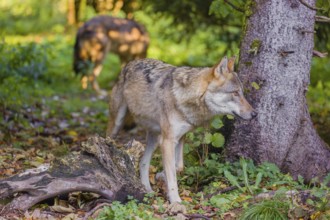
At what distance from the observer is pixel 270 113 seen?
21.3 ft

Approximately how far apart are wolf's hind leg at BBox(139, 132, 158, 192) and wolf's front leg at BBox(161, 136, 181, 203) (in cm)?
50

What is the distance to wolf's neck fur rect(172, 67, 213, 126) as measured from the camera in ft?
20.8

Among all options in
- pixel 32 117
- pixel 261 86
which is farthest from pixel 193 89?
pixel 32 117

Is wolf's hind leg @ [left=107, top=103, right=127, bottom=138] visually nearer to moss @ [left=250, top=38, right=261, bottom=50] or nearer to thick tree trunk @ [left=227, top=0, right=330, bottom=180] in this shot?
thick tree trunk @ [left=227, top=0, right=330, bottom=180]

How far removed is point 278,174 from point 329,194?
1.21 m

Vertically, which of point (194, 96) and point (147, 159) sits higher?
point (194, 96)

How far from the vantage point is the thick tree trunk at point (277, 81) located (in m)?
6.44

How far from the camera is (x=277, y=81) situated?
6.47 metres

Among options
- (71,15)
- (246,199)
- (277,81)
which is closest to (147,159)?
(246,199)

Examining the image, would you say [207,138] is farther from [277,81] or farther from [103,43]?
[103,43]

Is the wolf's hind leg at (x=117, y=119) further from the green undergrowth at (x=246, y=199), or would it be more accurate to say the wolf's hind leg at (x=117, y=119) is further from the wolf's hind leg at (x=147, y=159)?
the green undergrowth at (x=246, y=199)

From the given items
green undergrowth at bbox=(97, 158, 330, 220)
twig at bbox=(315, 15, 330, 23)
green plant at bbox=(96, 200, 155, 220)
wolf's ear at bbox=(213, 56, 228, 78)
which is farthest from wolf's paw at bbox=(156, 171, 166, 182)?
twig at bbox=(315, 15, 330, 23)

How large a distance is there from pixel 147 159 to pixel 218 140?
3.10 feet

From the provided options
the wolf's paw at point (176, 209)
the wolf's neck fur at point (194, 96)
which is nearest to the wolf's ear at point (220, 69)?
the wolf's neck fur at point (194, 96)
